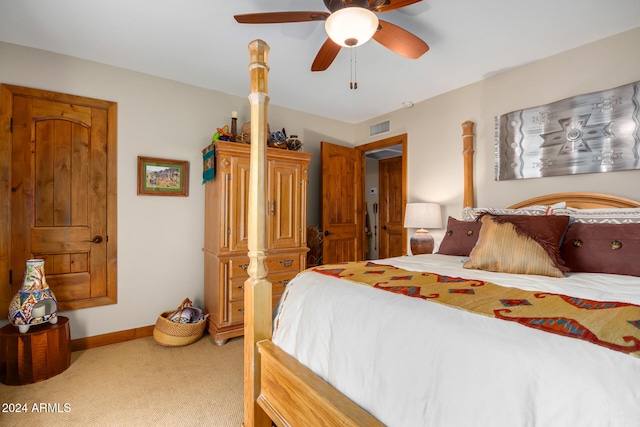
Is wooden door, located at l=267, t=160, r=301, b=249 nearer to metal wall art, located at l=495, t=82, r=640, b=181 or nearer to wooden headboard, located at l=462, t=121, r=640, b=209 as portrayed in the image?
wooden headboard, located at l=462, t=121, r=640, b=209

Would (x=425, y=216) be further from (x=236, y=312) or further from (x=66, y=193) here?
(x=66, y=193)

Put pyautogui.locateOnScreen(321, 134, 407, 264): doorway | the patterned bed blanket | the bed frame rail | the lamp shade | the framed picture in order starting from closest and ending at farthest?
the patterned bed blanket, the bed frame rail, the framed picture, the lamp shade, pyautogui.locateOnScreen(321, 134, 407, 264): doorway

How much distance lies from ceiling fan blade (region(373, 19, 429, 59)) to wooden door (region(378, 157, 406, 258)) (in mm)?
3572

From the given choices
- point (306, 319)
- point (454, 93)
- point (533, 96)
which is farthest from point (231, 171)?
point (533, 96)

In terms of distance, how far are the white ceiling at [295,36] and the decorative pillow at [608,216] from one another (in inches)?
50.8

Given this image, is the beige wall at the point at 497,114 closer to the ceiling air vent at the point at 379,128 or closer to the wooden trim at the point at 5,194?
the ceiling air vent at the point at 379,128

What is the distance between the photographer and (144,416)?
5.75ft

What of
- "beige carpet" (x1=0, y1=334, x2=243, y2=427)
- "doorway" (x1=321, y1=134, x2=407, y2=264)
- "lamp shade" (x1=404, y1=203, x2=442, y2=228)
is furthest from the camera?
"doorway" (x1=321, y1=134, x2=407, y2=264)

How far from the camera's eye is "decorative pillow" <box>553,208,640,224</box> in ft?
5.81

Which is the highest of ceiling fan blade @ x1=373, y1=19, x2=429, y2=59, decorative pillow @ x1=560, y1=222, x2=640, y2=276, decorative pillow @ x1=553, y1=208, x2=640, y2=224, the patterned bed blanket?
ceiling fan blade @ x1=373, y1=19, x2=429, y2=59

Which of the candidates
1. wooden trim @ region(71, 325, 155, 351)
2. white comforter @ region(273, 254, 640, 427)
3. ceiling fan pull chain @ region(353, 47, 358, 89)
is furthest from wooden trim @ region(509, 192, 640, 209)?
wooden trim @ region(71, 325, 155, 351)

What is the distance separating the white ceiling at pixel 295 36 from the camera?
1935mm

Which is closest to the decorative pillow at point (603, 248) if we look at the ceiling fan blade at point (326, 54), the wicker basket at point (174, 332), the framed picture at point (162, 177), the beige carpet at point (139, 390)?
the ceiling fan blade at point (326, 54)

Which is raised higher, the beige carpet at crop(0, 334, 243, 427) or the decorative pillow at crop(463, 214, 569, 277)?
the decorative pillow at crop(463, 214, 569, 277)
